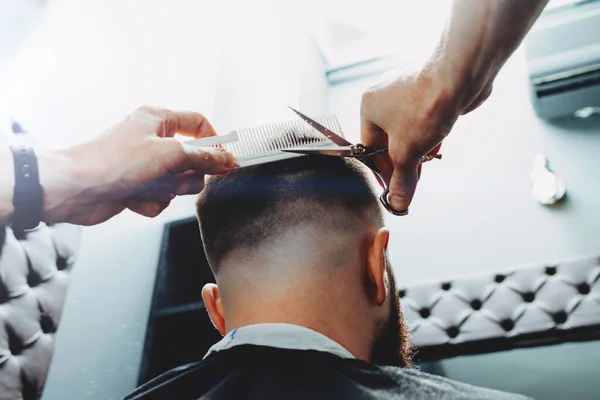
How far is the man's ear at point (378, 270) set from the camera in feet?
3.87

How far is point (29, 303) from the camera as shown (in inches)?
66.1

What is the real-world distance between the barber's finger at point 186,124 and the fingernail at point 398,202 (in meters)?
0.61

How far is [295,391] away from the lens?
1.00m

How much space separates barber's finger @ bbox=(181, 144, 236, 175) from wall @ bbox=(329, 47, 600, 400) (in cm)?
191

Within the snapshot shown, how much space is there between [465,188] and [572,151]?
0.67m

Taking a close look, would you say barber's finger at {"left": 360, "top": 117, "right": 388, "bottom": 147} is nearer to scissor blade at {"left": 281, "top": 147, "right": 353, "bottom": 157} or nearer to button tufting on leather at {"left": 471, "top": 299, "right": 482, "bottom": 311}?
scissor blade at {"left": 281, "top": 147, "right": 353, "bottom": 157}

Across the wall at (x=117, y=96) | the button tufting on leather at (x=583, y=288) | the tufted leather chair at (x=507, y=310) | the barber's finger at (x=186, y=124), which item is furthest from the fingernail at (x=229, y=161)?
the button tufting on leather at (x=583, y=288)

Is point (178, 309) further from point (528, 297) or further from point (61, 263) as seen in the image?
point (528, 297)

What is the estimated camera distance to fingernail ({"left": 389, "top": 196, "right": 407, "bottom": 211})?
127 centimetres

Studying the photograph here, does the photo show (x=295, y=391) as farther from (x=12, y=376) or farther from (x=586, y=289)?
(x=586, y=289)

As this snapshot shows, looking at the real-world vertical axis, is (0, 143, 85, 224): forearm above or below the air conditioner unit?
below

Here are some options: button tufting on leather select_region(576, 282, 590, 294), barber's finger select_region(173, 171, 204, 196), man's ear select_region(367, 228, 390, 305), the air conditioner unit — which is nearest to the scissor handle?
man's ear select_region(367, 228, 390, 305)

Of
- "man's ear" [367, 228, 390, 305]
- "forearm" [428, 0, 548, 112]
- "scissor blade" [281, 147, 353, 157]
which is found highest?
"forearm" [428, 0, 548, 112]

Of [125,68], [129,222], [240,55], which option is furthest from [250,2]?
[129,222]
